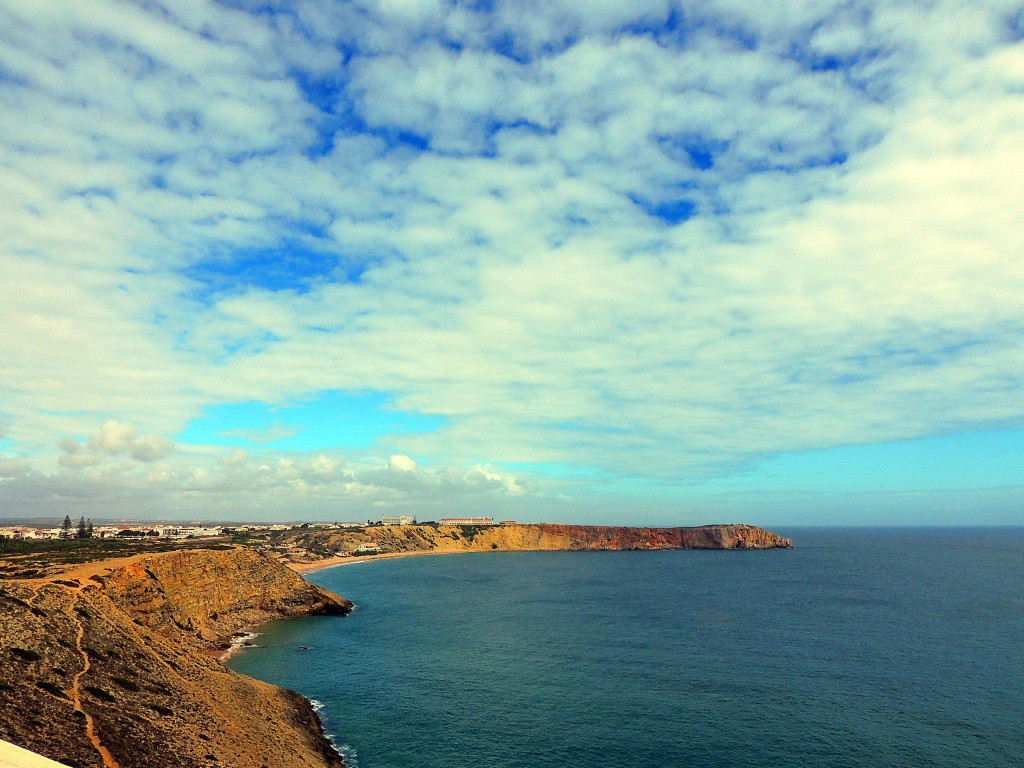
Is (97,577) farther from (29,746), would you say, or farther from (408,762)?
(408,762)

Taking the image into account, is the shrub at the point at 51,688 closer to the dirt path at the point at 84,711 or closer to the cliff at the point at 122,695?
the cliff at the point at 122,695

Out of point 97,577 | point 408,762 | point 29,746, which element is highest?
point 97,577

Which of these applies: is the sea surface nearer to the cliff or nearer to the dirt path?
the cliff

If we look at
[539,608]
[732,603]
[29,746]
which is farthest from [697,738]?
[732,603]

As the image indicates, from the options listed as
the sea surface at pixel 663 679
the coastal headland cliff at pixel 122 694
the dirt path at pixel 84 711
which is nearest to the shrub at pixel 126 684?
the coastal headland cliff at pixel 122 694

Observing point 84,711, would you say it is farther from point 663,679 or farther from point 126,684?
point 663,679

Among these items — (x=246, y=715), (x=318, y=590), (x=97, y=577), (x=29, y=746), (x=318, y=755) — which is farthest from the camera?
(x=318, y=590)

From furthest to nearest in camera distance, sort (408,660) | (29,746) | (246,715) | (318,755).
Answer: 1. (408,660)
2. (246,715)
3. (318,755)
4. (29,746)
